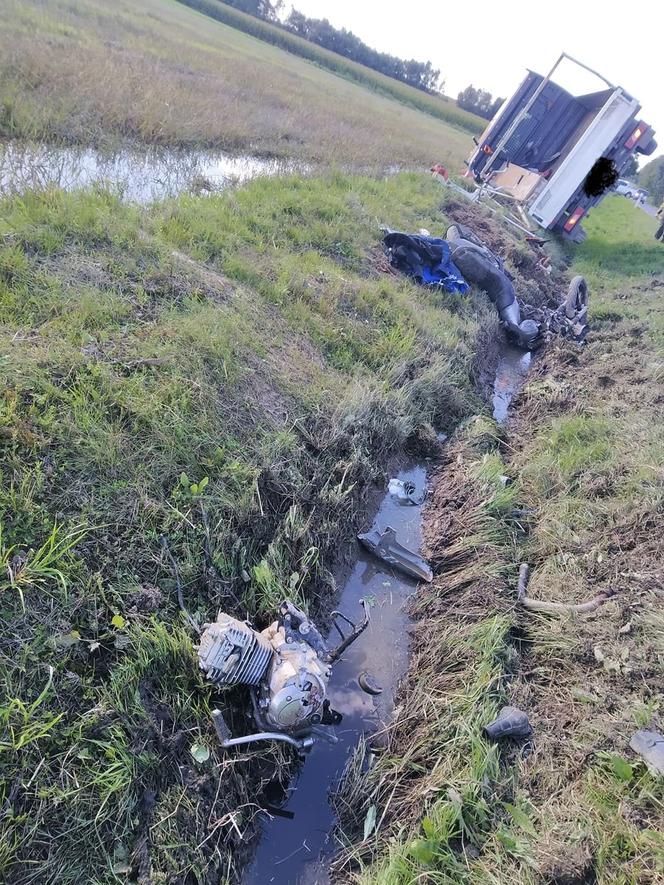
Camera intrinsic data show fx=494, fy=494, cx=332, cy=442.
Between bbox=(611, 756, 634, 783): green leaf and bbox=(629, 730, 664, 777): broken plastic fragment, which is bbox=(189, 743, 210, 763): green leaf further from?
bbox=(629, 730, 664, 777): broken plastic fragment

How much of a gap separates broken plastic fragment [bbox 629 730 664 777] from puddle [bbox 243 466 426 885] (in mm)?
1318

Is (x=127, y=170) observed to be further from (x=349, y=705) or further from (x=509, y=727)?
(x=509, y=727)

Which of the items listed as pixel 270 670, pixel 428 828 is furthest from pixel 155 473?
pixel 428 828

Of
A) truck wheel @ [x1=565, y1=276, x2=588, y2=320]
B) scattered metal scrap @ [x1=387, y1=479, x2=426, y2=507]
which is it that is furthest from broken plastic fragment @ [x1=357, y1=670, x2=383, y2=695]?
truck wheel @ [x1=565, y1=276, x2=588, y2=320]

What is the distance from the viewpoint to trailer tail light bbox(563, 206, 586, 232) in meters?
10.6

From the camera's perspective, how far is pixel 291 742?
246cm

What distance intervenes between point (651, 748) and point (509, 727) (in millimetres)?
656

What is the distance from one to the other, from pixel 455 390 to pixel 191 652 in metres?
3.94

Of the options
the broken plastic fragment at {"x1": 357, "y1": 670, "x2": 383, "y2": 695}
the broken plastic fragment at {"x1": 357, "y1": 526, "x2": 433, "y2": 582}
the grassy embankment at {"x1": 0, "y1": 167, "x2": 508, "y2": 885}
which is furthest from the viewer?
the broken plastic fragment at {"x1": 357, "y1": 526, "x2": 433, "y2": 582}

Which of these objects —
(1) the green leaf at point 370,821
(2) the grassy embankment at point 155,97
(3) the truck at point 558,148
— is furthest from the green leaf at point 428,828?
(3) the truck at point 558,148

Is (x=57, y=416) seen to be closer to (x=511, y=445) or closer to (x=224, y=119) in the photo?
(x=511, y=445)

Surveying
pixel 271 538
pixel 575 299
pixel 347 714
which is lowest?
pixel 347 714

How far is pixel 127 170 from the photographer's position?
6.66 m

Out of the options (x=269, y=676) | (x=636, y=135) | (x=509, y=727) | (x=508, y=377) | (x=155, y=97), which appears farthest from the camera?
(x=636, y=135)
